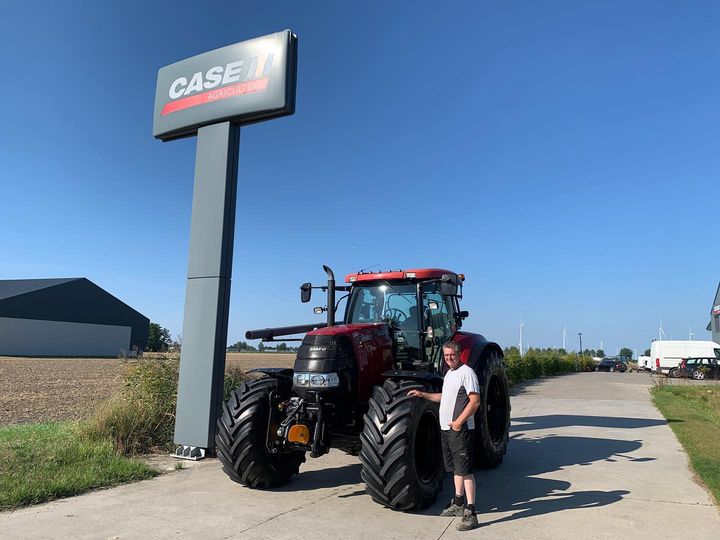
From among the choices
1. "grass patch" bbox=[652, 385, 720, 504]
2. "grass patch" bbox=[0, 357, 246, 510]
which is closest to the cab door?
"grass patch" bbox=[652, 385, 720, 504]

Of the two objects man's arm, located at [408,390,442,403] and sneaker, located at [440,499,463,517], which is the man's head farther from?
sneaker, located at [440,499,463,517]

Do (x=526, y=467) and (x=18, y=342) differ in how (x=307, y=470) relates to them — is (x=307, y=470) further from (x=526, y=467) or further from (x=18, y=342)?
(x=18, y=342)

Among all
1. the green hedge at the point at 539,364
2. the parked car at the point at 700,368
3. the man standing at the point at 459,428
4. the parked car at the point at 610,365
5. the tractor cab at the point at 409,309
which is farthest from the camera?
the parked car at the point at 610,365

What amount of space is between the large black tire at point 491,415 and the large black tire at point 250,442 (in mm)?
2615

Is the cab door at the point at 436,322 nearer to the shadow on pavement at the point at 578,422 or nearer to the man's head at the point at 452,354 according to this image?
the man's head at the point at 452,354

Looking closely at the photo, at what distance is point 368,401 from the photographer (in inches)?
227

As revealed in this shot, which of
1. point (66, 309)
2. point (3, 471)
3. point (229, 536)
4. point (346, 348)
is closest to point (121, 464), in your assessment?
point (3, 471)

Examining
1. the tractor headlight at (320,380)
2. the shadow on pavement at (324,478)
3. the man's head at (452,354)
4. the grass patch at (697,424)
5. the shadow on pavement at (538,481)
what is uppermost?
the man's head at (452,354)

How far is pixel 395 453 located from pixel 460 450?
1.94 feet

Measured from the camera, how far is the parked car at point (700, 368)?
2809cm

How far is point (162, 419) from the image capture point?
8.41 meters

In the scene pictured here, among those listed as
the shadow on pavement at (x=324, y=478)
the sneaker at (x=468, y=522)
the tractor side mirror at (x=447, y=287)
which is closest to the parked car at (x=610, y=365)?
the shadow on pavement at (x=324, y=478)

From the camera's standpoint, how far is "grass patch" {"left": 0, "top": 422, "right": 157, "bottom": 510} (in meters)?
5.35

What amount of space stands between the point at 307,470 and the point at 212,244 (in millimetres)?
3615
